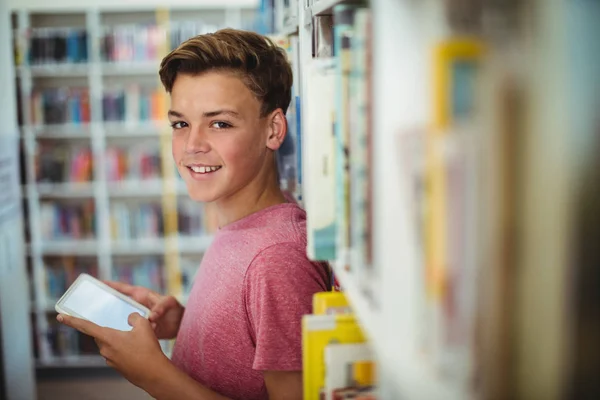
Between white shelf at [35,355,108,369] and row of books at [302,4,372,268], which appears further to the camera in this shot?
white shelf at [35,355,108,369]

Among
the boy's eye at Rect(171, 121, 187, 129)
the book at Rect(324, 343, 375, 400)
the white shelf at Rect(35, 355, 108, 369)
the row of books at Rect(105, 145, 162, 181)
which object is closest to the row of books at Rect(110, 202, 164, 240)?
the row of books at Rect(105, 145, 162, 181)

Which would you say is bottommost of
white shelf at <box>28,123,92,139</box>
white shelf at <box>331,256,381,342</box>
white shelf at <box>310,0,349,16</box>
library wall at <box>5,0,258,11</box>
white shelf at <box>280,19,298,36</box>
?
white shelf at <box>331,256,381,342</box>

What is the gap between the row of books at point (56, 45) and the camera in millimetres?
3719

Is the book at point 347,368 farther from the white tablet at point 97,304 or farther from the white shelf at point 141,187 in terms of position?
the white shelf at point 141,187

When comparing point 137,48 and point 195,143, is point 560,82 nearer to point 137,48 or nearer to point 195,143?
point 195,143

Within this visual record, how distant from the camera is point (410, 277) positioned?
51 centimetres

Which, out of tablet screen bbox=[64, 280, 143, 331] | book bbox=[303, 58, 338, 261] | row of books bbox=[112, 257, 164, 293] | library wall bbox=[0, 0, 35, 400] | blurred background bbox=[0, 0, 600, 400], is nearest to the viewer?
blurred background bbox=[0, 0, 600, 400]

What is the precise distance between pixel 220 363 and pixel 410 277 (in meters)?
0.85

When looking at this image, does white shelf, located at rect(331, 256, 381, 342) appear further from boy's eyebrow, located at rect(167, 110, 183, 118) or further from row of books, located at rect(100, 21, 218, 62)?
row of books, located at rect(100, 21, 218, 62)

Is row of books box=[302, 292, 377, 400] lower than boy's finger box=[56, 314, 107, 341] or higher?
higher

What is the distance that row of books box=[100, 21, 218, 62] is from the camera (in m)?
3.76

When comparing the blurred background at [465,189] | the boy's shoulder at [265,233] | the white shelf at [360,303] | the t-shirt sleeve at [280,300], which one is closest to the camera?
the blurred background at [465,189]

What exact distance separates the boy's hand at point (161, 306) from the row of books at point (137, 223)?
2.24 metres

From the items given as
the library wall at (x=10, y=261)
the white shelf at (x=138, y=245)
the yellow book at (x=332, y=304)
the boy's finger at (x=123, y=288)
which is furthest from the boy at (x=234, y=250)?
the white shelf at (x=138, y=245)
